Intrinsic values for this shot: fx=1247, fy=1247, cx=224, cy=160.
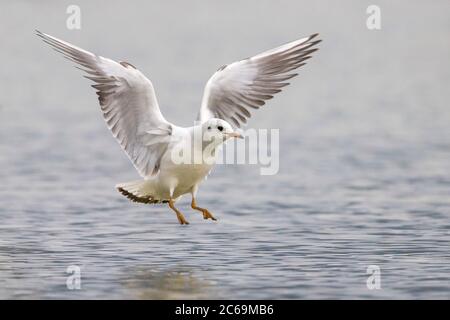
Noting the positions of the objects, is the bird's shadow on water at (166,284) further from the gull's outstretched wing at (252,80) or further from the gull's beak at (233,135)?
the gull's outstretched wing at (252,80)

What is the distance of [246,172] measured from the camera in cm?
1781

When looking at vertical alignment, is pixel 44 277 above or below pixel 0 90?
below

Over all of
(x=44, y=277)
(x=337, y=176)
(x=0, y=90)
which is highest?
(x=0, y=90)

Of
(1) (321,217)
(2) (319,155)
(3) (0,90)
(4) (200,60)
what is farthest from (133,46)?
(1) (321,217)

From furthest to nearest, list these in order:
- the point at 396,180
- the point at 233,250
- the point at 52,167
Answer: the point at 52,167, the point at 396,180, the point at 233,250

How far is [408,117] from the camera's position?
24.0m

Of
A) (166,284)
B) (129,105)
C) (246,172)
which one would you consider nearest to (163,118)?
(129,105)

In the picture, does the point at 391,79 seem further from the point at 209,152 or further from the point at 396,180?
the point at 209,152

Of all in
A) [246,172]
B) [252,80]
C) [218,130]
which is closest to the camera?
[218,130]

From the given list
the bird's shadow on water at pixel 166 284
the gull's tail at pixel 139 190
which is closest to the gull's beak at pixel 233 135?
the gull's tail at pixel 139 190

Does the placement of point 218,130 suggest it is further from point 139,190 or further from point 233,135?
point 139,190

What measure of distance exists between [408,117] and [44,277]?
47.4 ft

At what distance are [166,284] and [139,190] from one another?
5.03 feet

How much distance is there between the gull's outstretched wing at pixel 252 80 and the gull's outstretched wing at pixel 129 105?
76 cm
